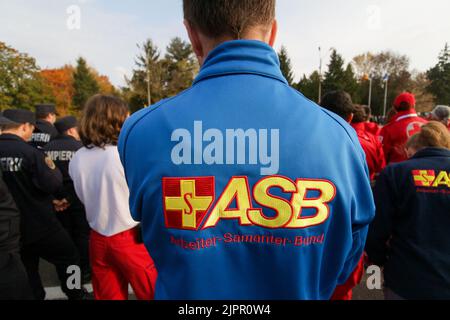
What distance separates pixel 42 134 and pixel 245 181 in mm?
4825

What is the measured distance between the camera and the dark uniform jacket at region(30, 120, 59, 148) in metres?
4.57

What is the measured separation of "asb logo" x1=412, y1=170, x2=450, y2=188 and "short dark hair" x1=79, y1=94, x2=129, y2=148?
233cm

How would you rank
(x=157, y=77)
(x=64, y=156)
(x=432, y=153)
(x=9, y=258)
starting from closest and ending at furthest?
(x=432, y=153) < (x=9, y=258) < (x=64, y=156) < (x=157, y=77)

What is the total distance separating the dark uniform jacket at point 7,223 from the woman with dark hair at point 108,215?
1.92ft

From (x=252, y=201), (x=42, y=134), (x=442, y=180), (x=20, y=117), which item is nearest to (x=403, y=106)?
(x=442, y=180)

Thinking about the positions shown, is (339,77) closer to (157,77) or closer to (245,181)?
(157,77)

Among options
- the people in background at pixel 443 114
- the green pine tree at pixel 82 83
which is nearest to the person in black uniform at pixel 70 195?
the people in background at pixel 443 114

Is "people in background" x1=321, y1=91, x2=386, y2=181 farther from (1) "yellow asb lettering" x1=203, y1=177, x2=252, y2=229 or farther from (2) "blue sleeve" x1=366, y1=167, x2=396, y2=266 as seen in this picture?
(1) "yellow asb lettering" x1=203, y1=177, x2=252, y2=229

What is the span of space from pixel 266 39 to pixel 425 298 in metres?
2.19

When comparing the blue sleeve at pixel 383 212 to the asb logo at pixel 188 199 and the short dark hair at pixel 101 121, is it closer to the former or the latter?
the asb logo at pixel 188 199

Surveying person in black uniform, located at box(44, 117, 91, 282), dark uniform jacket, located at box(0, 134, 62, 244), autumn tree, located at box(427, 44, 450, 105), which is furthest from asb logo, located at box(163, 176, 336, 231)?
autumn tree, located at box(427, 44, 450, 105)

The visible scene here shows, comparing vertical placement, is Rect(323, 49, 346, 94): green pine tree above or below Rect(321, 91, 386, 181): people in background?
above

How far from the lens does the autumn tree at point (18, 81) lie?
110 ft

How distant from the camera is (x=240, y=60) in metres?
0.98
